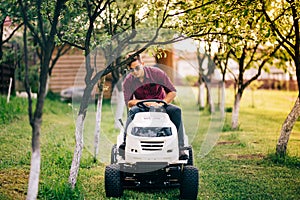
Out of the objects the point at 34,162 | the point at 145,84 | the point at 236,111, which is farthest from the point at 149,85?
the point at 236,111

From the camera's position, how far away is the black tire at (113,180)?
6484mm

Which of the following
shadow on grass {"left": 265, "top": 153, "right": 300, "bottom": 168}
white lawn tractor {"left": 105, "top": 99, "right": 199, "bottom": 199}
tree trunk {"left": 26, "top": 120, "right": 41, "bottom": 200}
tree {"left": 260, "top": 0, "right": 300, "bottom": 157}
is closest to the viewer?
tree trunk {"left": 26, "top": 120, "right": 41, "bottom": 200}

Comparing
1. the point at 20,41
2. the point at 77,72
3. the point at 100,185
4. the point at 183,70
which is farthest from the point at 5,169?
the point at 183,70

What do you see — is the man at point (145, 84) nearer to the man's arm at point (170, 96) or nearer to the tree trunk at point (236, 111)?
the man's arm at point (170, 96)

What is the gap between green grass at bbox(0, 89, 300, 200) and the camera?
6.86 meters

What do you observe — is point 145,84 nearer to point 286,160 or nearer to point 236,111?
point 286,160

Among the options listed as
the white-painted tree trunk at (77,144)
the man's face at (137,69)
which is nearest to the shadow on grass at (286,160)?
the man's face at (137,69)

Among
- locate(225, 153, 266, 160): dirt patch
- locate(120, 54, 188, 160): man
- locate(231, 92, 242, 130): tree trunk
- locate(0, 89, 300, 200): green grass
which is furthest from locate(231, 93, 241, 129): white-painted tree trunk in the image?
locate(120, 54, 188, 160): man

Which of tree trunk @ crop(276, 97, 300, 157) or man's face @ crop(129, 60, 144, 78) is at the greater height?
man's face @ crop(129, 60, 144, 78)

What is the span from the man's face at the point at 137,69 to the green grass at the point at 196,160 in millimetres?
1561

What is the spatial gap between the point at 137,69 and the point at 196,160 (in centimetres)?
307

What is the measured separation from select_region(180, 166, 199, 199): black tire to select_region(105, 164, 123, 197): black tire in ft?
2.51

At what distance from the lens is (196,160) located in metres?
9.66

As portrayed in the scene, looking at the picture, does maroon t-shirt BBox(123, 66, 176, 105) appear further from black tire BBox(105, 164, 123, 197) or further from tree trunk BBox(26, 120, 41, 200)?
tree trunk BBox(26, 120, 41, 200)
